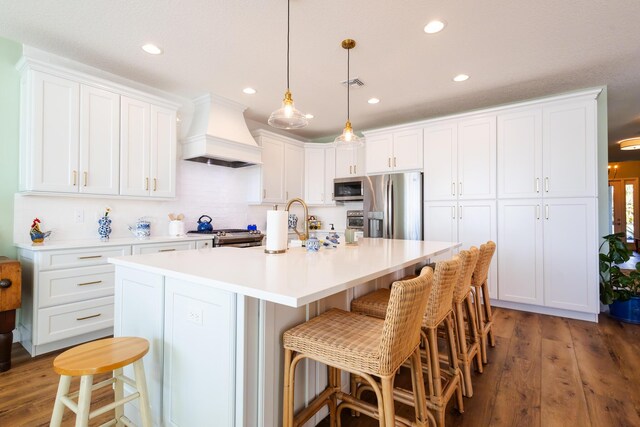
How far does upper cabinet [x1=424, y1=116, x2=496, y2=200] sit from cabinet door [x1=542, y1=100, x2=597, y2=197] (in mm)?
529

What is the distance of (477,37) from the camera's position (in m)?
2.46

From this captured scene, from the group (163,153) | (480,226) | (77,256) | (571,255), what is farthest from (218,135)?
(571,255)

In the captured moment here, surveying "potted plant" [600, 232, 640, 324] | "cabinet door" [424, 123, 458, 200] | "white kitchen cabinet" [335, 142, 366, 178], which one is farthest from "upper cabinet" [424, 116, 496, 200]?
"potted plant" [600, 232, 640, 324]

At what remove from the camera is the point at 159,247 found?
304cm

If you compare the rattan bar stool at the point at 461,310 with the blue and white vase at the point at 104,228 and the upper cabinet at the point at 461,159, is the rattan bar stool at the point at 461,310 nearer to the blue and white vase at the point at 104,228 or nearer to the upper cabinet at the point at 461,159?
the upper cabinet at the point at 461,159

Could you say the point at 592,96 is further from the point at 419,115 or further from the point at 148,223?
the point at 148,223

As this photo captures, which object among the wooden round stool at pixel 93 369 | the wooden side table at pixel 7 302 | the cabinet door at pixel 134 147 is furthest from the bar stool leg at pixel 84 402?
the cabinet door at pixel 134 147

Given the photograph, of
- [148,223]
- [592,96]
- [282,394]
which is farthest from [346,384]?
[592,96]

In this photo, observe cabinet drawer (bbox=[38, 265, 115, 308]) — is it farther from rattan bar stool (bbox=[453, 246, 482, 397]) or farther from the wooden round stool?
rattan bar stool (bbox=[453, 246, 482, 397])

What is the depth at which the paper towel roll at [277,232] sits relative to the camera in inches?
76.1

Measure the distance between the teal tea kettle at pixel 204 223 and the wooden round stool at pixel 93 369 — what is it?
2.52 meters

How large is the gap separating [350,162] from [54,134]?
373 centimetres

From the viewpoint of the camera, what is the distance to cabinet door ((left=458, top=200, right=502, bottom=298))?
12.1 feet

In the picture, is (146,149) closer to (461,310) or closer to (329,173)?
(329,173)
